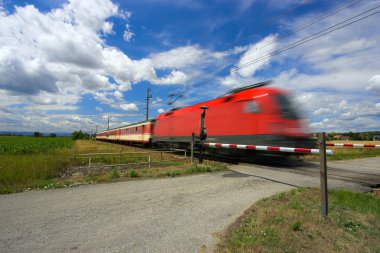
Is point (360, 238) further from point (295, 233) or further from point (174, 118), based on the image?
point (174, 118)

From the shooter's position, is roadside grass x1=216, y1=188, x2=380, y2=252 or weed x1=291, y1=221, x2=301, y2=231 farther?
weed x1=291, y1=221, x2=301, y2=231

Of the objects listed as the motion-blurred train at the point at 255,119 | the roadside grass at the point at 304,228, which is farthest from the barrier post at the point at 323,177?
the motion-blurred train at the point at 255,119

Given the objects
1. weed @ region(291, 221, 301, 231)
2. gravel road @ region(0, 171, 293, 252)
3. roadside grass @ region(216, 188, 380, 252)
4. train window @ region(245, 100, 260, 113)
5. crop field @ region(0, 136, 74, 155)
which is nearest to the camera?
roadside grass @ region(216, 188, 380, 252)

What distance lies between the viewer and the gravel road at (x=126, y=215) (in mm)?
3389

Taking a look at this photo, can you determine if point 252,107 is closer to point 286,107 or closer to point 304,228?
point 286,107

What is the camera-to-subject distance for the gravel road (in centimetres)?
339

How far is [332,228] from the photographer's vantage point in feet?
12.2

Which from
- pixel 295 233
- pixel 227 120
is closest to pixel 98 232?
pixel 295 233

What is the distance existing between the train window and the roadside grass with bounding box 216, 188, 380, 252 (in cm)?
557

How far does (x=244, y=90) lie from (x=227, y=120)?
1652 millimetres

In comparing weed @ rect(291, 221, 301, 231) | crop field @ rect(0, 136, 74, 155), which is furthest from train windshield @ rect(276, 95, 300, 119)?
crop field @ rect(0, 136, 74, 155)

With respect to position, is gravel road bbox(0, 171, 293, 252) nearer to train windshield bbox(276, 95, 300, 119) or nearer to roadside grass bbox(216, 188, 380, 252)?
roadside grass bbox(216, 188, 380, 252)

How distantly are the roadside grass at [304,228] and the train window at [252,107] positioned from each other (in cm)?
557

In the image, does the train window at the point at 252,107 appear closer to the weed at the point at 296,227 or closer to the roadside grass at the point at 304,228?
the roadside grass at the point at 304,228
